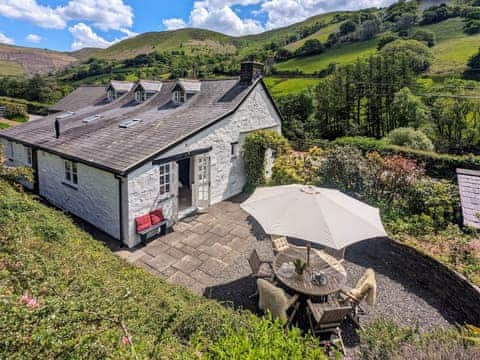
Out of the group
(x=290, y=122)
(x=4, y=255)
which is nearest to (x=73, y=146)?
(x=4, y=255)

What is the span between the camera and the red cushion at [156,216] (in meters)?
9.52

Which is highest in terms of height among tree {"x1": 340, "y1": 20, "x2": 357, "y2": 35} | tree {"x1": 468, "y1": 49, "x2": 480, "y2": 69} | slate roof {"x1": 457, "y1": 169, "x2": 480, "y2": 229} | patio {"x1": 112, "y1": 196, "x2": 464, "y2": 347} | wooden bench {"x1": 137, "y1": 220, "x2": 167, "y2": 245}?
tree {"x1": 340, "y1": 20, "x2": 357, "y2": 35}

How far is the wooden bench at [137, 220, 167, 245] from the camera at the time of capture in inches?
357

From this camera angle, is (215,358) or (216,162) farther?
(216,162)

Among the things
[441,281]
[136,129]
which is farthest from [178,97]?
[441,281]

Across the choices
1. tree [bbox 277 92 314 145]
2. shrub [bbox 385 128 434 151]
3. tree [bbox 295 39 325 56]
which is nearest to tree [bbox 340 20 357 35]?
tree [bbox 295 39 325 56]

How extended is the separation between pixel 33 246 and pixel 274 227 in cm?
473

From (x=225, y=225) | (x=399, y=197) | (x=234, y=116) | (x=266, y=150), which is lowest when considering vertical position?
(x=225, y=225)

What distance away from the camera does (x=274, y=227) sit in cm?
580

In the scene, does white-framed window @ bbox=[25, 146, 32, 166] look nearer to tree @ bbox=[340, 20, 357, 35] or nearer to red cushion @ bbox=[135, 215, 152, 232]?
red cushion @ bbox=[135, 215, 152, 232]

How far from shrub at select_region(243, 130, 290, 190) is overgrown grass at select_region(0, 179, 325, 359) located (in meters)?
9.13

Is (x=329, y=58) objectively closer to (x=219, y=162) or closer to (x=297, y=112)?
(x=297, y=112)

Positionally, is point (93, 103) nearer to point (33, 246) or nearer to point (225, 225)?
point (225, 225)

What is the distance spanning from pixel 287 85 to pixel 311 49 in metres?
24.7
